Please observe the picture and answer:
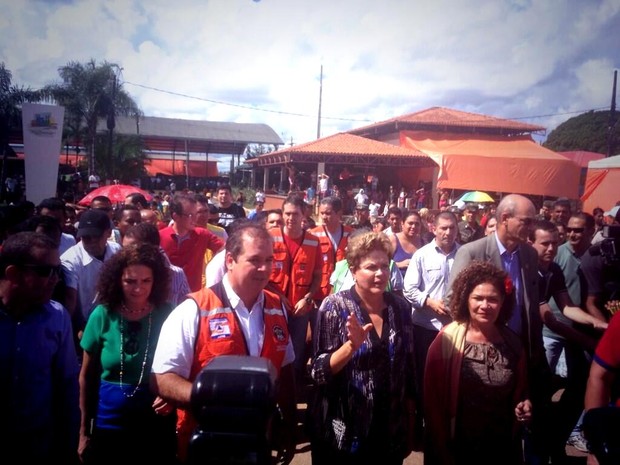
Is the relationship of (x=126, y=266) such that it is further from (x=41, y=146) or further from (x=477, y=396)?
(x=41, y=146)

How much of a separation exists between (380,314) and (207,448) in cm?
149

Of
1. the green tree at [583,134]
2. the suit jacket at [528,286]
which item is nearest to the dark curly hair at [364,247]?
the suit jacket at [528,286]

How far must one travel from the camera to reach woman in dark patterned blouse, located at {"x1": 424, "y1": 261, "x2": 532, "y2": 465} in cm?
247

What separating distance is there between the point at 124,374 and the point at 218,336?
78 cm

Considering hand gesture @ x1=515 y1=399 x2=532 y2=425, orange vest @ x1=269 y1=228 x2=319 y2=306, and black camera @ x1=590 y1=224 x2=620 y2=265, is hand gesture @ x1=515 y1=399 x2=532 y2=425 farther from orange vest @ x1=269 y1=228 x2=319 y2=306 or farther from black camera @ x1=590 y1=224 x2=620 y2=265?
orange vest @ x1=269 y1=228 x2=319 y2=306

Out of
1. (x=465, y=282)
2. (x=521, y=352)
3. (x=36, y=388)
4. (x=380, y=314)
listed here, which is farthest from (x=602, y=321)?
(x=36, y=388)

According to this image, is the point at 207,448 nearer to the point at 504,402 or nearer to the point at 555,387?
the point at 504,402

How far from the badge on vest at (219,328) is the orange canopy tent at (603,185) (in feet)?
59.5

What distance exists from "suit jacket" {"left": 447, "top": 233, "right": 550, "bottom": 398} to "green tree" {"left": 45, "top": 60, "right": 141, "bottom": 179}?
25.3m

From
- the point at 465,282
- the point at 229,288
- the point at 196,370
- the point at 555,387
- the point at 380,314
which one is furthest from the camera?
the point at 555,387

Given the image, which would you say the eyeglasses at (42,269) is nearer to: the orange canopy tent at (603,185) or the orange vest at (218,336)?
the orange vest at (218,336)

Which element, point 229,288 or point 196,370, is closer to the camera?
point 196,370

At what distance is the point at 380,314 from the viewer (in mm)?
2441

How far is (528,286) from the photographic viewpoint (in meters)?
3.19
